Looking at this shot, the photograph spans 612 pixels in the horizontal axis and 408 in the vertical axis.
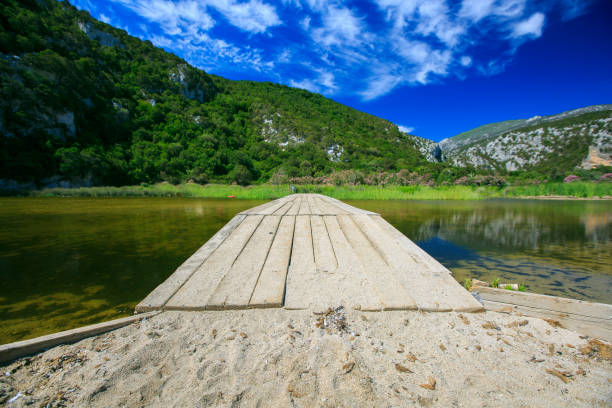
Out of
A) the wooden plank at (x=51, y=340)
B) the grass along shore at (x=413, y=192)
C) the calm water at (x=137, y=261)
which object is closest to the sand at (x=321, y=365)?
the wooden plank at (x=51, y=340)

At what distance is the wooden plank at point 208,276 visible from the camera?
1751mm

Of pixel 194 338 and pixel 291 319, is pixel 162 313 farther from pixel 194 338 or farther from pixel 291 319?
pixel 291 319

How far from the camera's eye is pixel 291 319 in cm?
165

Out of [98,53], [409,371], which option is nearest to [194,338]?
[409,371]

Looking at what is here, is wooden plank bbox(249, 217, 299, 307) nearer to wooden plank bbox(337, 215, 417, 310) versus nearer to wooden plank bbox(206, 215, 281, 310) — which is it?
wooden plank bbox(206, 215, 281, 310)

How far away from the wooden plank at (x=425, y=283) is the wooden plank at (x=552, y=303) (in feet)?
0.56

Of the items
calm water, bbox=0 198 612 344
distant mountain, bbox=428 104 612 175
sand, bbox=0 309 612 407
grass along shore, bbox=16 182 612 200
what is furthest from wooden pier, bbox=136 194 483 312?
distant mountain, bbox=428 104 612 175

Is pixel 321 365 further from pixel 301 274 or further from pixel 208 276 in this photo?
pixel 208 276

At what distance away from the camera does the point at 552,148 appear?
6006 centimetres

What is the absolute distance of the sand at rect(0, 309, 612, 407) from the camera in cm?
103

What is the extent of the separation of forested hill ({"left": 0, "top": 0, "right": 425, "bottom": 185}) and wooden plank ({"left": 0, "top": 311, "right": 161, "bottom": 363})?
33.6m

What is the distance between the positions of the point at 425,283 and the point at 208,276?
1827 millimetres

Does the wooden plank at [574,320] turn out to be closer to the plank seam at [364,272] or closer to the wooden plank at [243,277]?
the plank seam at [364,272]

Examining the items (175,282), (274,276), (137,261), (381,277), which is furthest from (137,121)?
(381,277)
